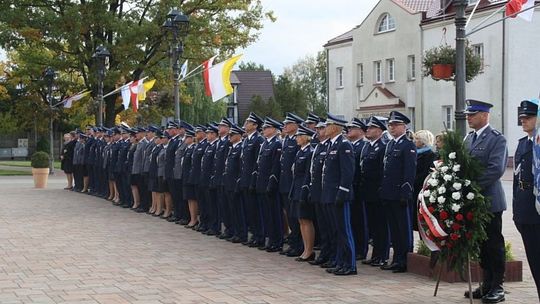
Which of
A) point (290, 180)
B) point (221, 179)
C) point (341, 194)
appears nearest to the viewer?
point (341, 194)

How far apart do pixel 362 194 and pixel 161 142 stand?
23.7 ft

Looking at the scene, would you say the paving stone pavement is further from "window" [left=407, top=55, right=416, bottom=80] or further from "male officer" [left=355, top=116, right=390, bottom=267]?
"window" [left=407, top=55, right=416, bottom=80]

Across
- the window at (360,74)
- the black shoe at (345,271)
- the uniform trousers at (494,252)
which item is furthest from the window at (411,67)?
the uniform trousers at (494,252)

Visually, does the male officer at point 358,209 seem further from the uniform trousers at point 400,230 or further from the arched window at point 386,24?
the arched window at point 386,24

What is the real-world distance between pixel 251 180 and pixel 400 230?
3.27 metres

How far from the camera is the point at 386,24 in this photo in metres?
48.5

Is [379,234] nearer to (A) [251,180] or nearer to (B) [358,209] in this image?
(B) [358,209]

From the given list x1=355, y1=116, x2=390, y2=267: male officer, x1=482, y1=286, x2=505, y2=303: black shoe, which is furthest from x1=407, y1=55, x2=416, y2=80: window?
x1=482, y1=286, x2=505, y2=303: black shoe

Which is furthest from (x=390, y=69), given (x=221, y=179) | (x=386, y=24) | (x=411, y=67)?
(x=221, y=179)

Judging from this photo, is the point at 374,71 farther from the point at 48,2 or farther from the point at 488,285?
the point at 488,285

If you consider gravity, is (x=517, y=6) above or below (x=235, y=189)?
above

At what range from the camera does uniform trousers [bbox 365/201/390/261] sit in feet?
36.8

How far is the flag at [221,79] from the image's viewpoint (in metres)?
19.0

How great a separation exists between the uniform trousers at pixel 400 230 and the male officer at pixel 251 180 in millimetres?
2923
